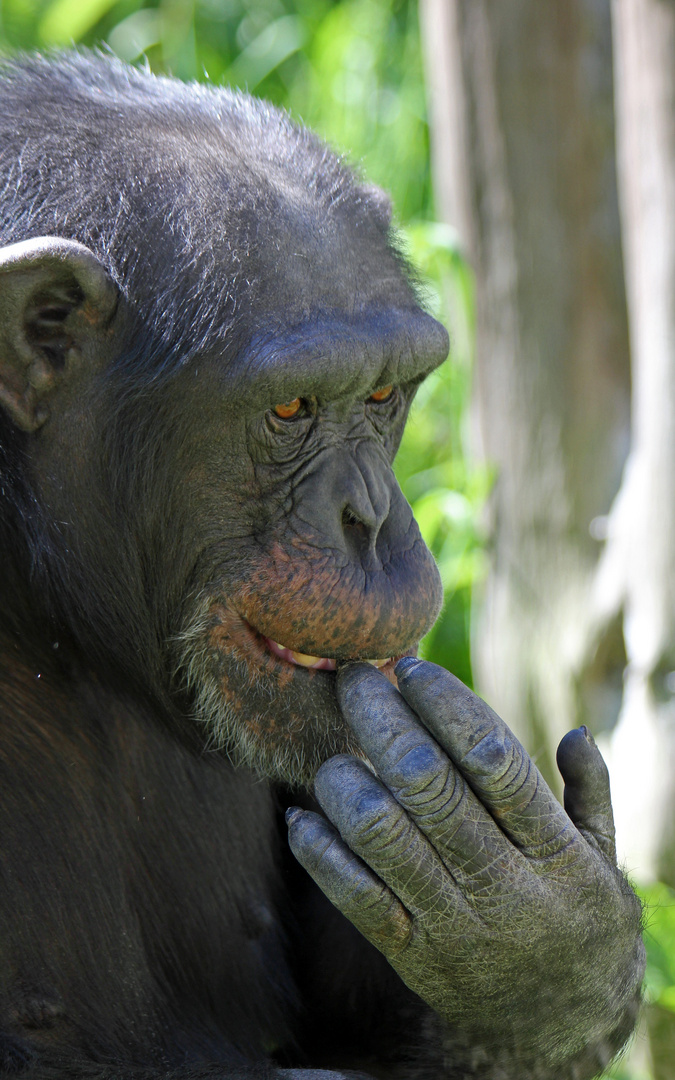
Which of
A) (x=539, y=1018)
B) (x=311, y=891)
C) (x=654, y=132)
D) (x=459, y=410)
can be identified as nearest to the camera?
(x=539, y=1018)

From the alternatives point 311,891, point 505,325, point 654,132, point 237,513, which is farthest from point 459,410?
point 237,513

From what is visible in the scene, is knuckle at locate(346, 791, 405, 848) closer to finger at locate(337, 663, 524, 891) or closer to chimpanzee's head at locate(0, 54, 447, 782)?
finger at locate(337, 663, 524, 891)

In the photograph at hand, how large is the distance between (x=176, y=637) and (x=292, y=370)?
1.84 ft

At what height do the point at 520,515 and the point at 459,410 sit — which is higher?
the point at 459,410

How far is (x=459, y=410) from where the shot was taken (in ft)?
18.6

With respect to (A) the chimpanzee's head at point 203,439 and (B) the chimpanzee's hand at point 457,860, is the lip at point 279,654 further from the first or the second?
(B) the chimpanzee's hand at point 457,860

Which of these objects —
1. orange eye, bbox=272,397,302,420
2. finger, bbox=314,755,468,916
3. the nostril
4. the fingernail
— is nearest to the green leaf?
orange eye, bbox=272,397,302,420

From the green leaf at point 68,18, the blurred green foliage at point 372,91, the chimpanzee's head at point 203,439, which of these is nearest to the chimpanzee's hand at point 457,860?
the chimpanzee's head at point 203,439

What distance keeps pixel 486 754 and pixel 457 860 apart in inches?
7.5

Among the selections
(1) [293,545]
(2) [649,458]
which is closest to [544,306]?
(2) [649,458]

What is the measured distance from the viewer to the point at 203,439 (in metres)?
2.34

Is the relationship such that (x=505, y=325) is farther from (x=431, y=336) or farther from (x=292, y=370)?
(x=292, y=370)

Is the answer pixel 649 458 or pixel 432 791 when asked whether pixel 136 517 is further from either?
pixel 649 458

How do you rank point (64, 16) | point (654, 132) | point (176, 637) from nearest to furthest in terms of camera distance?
point (176, 637) → point (654, 132) → point (64, 16)
